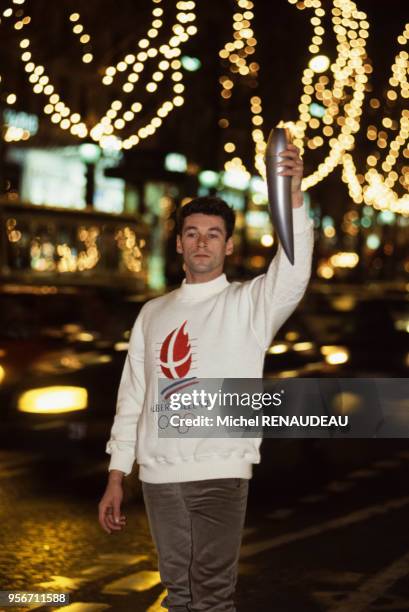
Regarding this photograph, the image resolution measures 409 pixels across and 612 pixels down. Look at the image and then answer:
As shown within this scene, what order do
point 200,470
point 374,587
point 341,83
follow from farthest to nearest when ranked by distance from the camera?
1. point 341,83
2. point 374,587
3. point 200,470

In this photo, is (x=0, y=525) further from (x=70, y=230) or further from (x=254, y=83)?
(x=254, y=83)

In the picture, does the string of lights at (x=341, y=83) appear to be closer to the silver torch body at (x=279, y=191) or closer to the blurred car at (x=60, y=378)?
the blurred car at (x=60, y=378)

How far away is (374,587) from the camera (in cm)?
745

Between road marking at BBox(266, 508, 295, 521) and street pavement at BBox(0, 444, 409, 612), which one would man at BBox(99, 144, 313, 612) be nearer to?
street pavement at BBox(0, 444, 409, 612)

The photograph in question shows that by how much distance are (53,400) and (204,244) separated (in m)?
7.12

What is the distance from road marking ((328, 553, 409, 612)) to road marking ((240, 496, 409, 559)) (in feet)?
2.87

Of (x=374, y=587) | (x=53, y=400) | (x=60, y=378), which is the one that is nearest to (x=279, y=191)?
(x=374, y=587)

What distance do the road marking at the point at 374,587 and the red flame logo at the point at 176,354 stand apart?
8.28 ft

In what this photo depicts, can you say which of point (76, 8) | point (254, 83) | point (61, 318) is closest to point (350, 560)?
point (61, 318)

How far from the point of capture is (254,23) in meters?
33.2

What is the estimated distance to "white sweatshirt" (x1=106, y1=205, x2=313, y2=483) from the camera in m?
4.68

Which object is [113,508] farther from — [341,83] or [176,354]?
[341,83]

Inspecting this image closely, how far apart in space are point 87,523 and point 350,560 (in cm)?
212

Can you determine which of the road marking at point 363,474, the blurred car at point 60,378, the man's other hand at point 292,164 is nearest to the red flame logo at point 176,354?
the man's other hand at point 292,164
